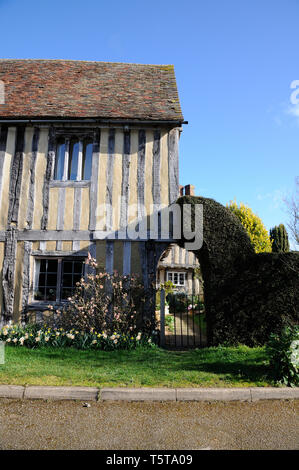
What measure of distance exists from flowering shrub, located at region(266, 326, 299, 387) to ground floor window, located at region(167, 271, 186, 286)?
558 inches

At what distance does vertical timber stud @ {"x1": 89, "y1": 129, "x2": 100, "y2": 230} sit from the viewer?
22.4 feet

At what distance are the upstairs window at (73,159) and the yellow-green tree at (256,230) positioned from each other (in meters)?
8.22

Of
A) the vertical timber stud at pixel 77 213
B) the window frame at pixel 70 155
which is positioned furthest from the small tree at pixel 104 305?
the window frame at pixel 70 155

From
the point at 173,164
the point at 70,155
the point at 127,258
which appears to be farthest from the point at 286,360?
the point at 70,155

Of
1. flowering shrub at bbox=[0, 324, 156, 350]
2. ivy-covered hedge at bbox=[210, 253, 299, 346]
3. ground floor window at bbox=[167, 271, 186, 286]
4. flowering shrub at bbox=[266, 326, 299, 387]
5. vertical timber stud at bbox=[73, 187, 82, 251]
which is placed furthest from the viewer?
ground floor window at bbox=[167, 271, 186, 286]

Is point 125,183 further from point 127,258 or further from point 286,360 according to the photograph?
point 286,360

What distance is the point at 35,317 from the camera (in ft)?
21.6

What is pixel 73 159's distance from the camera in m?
7.27

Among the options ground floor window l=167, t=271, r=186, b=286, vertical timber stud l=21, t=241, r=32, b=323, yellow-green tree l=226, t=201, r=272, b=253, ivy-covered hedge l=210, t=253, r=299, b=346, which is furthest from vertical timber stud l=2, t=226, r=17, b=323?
ground floor window l=167, t=271, r=186, b=286

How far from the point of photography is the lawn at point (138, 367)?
3.89m

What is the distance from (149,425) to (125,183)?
507 centimetres

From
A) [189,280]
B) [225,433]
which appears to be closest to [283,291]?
[225,433]

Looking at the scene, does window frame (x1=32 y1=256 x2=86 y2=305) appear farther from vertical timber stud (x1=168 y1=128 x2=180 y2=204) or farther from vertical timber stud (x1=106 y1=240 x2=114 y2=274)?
vertical timber stud (x1=168 y1=128 x2=180 y2=204)

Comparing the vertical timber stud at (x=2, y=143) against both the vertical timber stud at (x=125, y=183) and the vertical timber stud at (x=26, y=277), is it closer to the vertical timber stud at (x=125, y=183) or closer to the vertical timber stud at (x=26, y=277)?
the vertical timber stud at (x=26, y=277)
